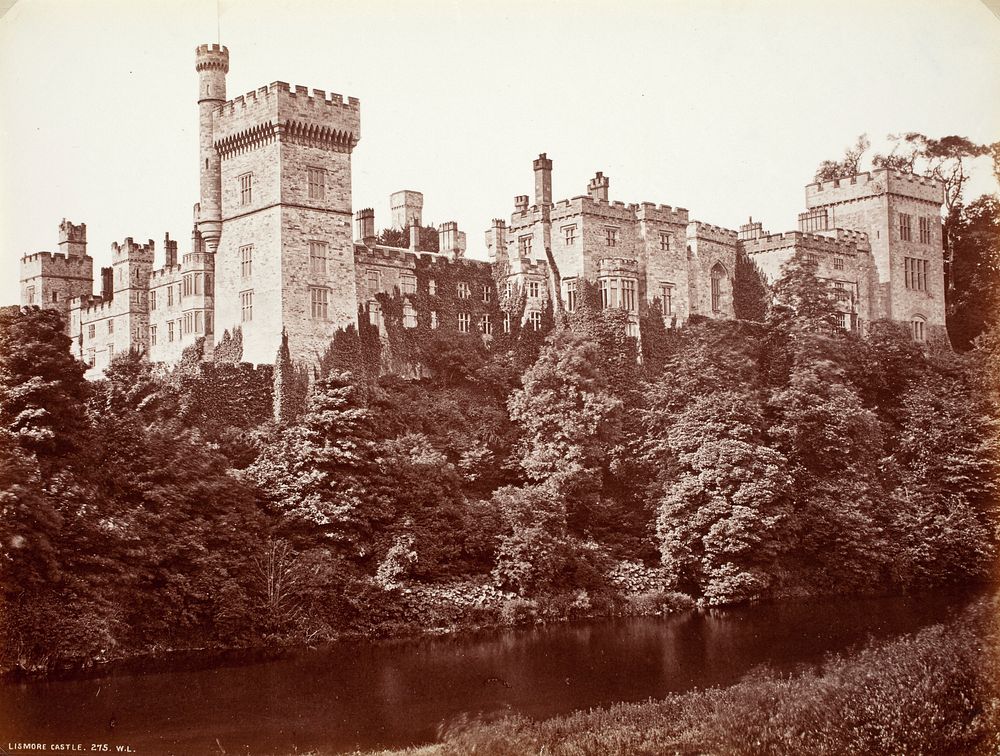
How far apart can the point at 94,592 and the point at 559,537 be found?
13665 mm

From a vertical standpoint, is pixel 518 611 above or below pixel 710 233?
below

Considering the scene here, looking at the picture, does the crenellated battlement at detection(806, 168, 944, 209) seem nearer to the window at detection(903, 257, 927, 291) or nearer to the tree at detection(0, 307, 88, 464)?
the window at detection(903, 257, 927, 291)

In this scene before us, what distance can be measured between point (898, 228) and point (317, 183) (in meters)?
26.8

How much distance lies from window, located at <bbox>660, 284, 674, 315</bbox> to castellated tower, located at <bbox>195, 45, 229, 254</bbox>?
1724cm

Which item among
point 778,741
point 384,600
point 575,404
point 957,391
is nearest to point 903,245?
point 957,391

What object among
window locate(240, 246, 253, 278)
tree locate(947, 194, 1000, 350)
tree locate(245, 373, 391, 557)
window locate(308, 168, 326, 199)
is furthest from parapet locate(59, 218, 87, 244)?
tree locate(947, 194, 1000, 350)

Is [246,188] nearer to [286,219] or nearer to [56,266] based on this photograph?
[286,219]

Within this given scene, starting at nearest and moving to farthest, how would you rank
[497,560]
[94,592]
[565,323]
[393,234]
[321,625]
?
1. [94,592]
2. [321,625]
3. [497,560]
4. [565,323]
5. [393,234]

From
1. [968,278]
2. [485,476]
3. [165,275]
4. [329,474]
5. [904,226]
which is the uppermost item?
[904,226]

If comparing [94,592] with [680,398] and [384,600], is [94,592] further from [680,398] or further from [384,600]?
[680,398]

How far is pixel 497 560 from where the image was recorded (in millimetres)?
34656

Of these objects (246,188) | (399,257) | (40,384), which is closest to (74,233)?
(246,188)

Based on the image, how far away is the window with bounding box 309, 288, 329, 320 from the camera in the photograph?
38625 millimetres

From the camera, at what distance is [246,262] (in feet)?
129
